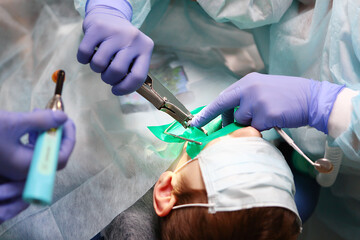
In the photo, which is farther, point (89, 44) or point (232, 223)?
point (89, 44)

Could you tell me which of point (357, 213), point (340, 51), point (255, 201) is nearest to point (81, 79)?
point (255, 201)

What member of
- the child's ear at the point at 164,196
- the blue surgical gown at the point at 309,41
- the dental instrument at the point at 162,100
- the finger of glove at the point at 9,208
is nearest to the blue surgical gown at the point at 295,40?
the blue surgical gown at the point at 309,41

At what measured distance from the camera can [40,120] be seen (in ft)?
2.18

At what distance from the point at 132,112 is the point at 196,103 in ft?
0.83

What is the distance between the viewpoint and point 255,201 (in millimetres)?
859

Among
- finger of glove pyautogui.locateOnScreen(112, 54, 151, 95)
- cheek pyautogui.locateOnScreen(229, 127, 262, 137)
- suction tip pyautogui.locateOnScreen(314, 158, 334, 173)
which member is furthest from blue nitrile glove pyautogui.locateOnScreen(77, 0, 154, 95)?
suction tip pyautogui.locateOnScreen(314, 158, 334, 173)

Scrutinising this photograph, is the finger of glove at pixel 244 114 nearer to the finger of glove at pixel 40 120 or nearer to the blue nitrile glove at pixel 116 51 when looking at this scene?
the blue nitrile glove at pixel 116 51

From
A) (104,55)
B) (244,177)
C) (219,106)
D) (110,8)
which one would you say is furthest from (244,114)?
(110,8)

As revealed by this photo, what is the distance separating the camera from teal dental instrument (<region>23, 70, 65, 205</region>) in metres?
0.57

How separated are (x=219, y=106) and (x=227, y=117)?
0.09 m

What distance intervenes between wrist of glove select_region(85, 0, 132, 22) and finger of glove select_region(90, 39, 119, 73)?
156mm

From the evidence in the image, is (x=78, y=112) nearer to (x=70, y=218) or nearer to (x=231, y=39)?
(x=70, y=218)

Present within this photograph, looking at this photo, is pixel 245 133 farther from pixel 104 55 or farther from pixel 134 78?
pixel 104 55

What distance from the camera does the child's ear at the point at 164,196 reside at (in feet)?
3.22
